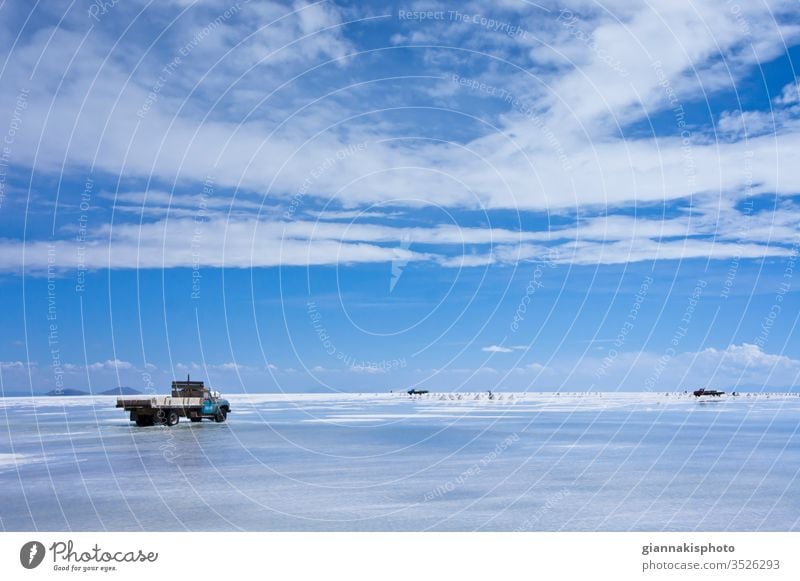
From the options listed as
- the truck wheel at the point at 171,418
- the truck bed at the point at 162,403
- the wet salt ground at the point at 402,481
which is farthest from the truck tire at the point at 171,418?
the wet salt ground at the point at 402,481

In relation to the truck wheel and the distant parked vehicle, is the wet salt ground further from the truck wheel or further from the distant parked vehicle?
the truck wheel

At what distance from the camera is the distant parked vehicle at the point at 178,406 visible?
45.7 metres

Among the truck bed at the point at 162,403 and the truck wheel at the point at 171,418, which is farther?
the truck wheel at the point at 171,418

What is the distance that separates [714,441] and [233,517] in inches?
1031

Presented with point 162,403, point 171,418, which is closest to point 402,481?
point 171,418

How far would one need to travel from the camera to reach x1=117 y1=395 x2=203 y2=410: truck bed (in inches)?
1799

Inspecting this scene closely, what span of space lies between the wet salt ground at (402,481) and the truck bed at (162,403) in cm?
709

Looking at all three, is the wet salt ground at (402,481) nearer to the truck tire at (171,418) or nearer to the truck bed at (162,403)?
the truck bed at (162,403)

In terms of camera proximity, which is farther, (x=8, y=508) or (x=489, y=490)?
(x=489, y=490)

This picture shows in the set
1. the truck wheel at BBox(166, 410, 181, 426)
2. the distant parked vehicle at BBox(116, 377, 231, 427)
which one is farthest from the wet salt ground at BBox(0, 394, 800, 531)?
the truck wheel at BBox(166, 410, 181, 426)

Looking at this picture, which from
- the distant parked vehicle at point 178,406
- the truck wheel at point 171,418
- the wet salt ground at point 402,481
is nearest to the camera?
the wet salt ground at point 402,481
